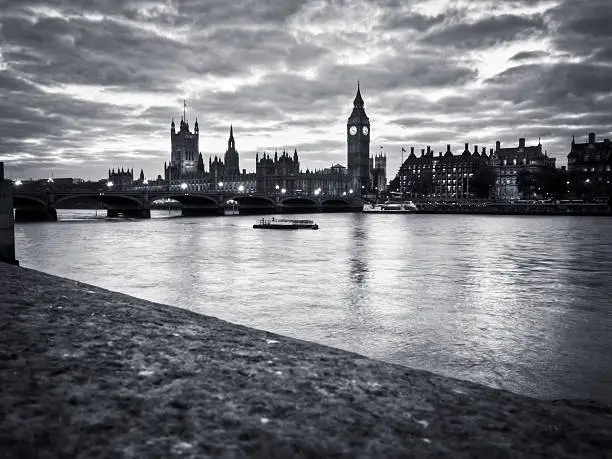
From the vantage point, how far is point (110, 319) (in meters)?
7.48

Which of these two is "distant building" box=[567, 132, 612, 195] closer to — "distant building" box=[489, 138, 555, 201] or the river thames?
"distant building" box=[489, 138, 555, 201]

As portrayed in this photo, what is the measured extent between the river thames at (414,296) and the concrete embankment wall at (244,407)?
19.1ft

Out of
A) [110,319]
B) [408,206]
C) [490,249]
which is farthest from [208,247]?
[408,206]

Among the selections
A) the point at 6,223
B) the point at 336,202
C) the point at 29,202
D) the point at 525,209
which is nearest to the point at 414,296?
the point at 6,223

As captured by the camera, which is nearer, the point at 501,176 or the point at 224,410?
the point at 224,410

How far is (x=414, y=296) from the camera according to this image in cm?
2088

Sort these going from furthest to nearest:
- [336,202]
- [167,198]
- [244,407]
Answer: [336,202]
[167,198]
[244,407]

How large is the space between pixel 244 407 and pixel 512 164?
199 m

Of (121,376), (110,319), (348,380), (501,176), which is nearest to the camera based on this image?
(121,376)

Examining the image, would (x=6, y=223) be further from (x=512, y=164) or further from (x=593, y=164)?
(x=512, y=164)

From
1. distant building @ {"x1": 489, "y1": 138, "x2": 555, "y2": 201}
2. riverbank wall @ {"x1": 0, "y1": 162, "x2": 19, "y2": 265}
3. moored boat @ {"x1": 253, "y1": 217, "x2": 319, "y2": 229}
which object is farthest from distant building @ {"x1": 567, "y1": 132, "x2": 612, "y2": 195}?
riverbank wall @ {"x1": 0, "y1": 162, "x2": 19, "y2": 265}

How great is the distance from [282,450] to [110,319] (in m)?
4.91

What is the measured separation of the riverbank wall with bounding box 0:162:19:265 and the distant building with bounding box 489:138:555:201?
178 m

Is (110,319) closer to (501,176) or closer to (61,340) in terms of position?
(61,340)
